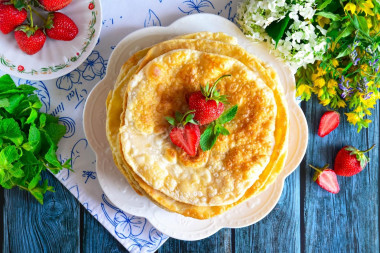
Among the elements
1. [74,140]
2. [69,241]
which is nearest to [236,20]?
[74,140]

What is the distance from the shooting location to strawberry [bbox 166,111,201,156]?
2271 millimetres

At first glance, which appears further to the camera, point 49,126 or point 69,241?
point 69,241

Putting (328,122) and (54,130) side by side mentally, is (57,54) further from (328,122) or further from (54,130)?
(328,122)

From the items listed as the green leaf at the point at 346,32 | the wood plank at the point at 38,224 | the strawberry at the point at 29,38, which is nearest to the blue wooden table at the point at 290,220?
the wood plank at the point at 38,224

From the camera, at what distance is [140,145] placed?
2.36 metres

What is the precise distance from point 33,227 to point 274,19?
224 centimetres

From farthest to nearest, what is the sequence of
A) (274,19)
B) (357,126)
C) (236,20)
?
(357,126) < (236,20) < (274,19)

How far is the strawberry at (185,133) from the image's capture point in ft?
7.45

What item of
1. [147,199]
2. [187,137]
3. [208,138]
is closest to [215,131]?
[208,138]

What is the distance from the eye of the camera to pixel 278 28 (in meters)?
2.55

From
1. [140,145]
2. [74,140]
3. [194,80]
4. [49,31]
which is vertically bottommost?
[74,140]

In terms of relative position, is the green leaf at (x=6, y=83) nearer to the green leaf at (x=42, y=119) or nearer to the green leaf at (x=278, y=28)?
the green leaf at (x=42, y=119)

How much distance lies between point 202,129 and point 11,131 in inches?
47.0

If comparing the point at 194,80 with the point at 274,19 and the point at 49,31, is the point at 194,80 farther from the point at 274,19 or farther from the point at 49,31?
the point at 49,31
